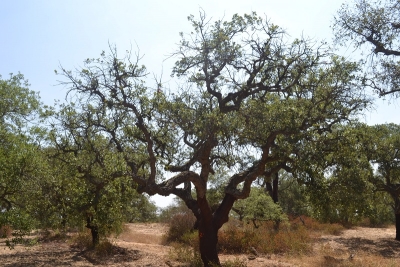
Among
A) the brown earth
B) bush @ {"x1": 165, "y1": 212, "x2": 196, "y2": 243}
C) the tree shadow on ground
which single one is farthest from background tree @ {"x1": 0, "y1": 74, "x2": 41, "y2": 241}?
the tree shadow on ground

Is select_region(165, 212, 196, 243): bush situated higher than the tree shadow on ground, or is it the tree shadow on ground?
select_region(165, 212, 196, 243): bush

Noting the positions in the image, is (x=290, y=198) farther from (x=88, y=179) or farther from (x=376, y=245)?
(x=88, y=179)

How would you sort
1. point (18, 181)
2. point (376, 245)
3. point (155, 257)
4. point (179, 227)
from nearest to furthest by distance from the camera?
point (18, 181)
point (155, 257)
point (376, 245)
point (179, 227)

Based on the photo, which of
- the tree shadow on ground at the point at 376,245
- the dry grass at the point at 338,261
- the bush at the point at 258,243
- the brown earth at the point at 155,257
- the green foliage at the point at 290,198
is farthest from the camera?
the green foliage at the point at 290,198

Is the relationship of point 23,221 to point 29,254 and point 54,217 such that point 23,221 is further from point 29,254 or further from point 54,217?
point 29,254

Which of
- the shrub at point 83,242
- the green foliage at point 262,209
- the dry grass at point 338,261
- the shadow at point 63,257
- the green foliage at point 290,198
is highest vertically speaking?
the green foliage at point 290,198

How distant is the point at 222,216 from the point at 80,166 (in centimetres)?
516

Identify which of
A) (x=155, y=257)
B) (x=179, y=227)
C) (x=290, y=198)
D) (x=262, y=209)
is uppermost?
(x=290, y=198)

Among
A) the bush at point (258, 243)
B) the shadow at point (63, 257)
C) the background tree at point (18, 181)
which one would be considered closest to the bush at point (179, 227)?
the bush at point (258, 243)

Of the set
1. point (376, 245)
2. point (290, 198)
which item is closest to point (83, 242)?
point (376, 245)

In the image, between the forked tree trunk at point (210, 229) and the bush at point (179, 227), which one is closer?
the forked tree trunk at point (210, 229)

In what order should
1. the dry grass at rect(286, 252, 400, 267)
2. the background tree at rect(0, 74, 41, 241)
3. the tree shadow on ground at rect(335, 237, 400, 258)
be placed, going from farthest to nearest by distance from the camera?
1. the tree shadow on ground at rect(335, 237, 400, 258)
2. the dry grass at rect(286, 252, 400, 267)
3. the background tree at rect(0, 74, 41, 241)

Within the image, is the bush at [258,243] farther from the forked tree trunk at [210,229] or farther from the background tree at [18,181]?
the background tree at [18,181]

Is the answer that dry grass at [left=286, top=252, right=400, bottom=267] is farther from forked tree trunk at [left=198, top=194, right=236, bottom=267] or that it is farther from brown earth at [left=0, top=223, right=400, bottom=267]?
forked tree trunk at [left=198, top=194, right=236, bottom=267]
